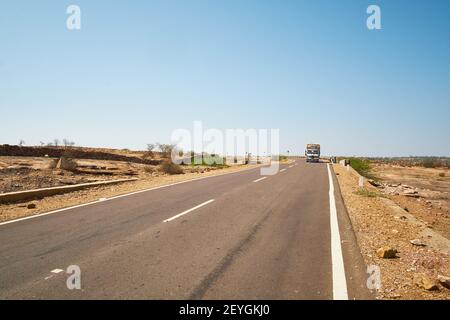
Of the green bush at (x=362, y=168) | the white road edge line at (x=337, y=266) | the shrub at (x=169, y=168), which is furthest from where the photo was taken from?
the green bush at (x=362, y=168)

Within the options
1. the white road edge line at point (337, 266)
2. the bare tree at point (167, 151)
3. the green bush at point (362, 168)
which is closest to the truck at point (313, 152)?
the green bush at point (362, 168)

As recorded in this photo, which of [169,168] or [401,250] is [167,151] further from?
[401,250]

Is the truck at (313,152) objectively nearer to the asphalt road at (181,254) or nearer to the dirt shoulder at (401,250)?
the dirt shoulder at (401,250)

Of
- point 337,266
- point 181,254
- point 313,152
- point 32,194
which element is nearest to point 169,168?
point 32,194

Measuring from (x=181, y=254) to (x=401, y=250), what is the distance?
13.7ft

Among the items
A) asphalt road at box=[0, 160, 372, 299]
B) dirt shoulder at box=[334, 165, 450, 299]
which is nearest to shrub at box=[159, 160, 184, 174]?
asphalt road at box=[0, 160, 372, 299]

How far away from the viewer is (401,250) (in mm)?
6434

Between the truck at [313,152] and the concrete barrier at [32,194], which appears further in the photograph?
the truck at [313,152]

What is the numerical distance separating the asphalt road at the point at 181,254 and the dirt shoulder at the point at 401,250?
33 centimetres

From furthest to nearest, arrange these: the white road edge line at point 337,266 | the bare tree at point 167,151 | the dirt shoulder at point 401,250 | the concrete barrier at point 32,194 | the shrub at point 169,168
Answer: the bare tree at point 167,151 < the shrub at point 169,168 < the concrete barrier at point 32,194 < the dirt shoulder at point 401,250 < the white road edge line at point 337,266

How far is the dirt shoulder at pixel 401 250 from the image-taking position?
456 cm
